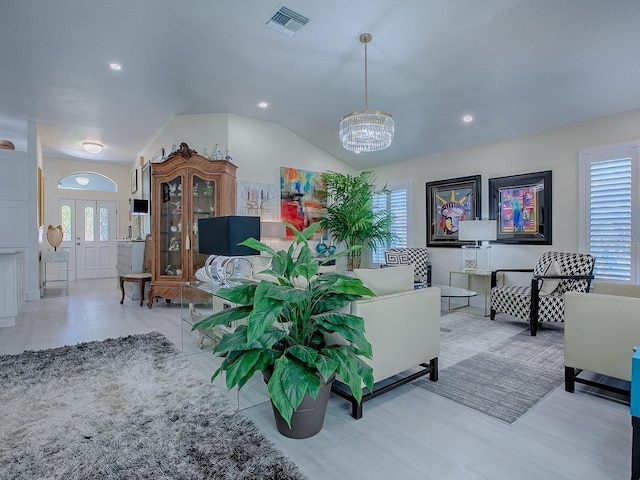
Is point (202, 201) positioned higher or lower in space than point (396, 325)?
higher

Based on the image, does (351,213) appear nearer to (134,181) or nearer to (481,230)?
(481,230)

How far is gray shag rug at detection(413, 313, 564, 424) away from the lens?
7.57 feet

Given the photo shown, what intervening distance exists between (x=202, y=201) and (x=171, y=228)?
644 millimetres

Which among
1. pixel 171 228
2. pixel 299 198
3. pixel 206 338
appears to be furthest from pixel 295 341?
pixel 299 198

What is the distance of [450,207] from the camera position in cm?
562

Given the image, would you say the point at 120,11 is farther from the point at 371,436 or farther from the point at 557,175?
the point at 557,175

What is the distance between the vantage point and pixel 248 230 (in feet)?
8.64

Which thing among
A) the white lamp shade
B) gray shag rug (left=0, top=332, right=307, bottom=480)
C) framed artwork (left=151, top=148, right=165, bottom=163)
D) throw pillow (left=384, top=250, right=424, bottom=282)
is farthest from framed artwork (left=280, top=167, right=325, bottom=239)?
gray shag rug (left=0, top=332, right=307, bottom=480)

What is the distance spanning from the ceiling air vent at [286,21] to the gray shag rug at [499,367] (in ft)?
10.8

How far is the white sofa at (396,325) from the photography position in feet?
6.91

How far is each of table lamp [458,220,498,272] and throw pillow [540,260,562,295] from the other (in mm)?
863

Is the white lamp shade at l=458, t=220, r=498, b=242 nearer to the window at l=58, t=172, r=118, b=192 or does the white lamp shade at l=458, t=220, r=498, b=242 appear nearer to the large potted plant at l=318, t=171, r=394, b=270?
the large potted plant at l=318, t=171, r=394, b=270

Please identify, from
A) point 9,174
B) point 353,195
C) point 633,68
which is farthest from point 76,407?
point 633,68

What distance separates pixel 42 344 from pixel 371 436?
3.43 meters
